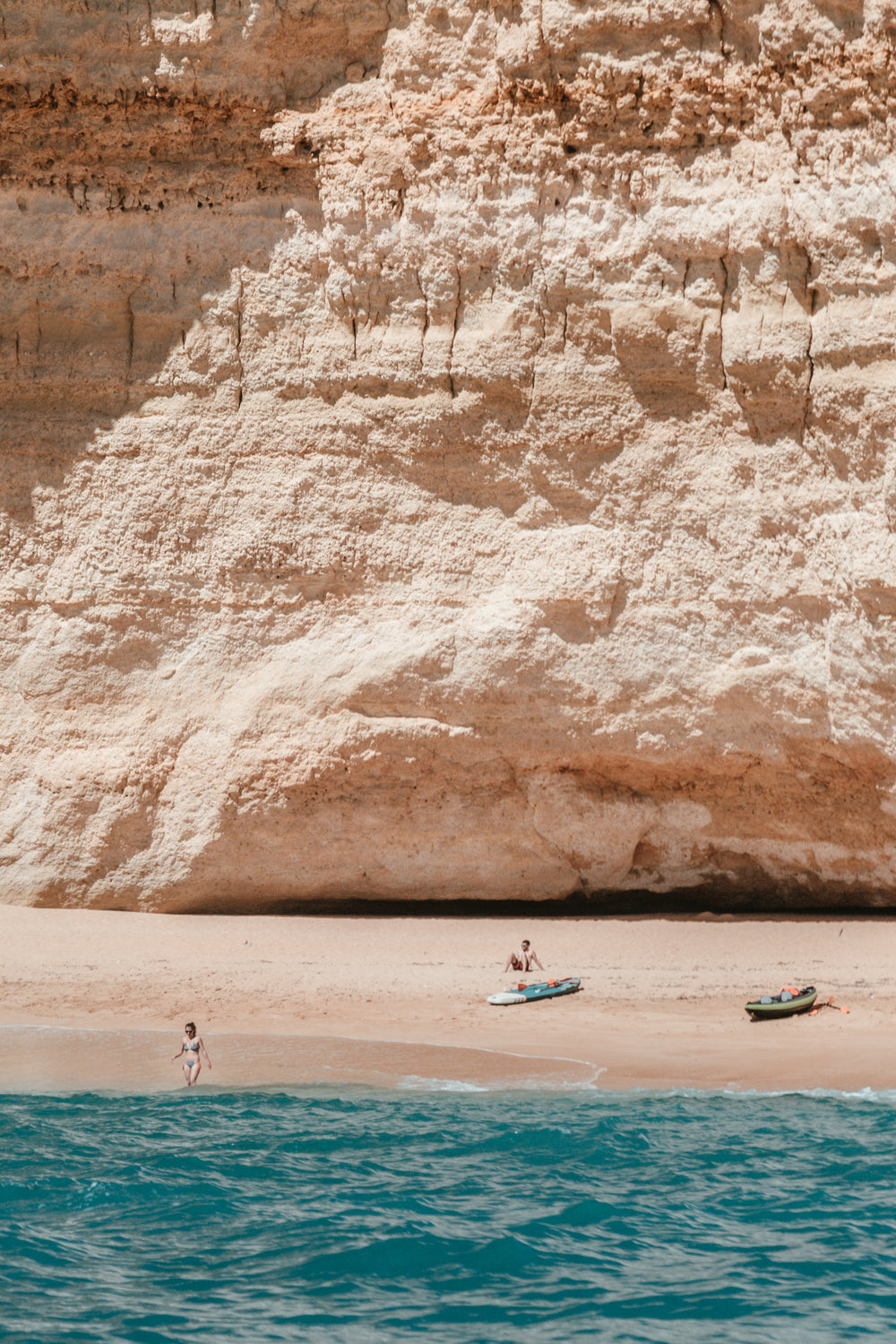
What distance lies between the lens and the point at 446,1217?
681 cm

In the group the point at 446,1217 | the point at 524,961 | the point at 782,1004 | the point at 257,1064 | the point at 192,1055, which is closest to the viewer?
the point at 446,1217

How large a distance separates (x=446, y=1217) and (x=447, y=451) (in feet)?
24.9

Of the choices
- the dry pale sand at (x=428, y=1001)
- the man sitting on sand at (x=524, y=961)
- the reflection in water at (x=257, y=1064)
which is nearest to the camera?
the reflection in water at (x=257, y=1064)

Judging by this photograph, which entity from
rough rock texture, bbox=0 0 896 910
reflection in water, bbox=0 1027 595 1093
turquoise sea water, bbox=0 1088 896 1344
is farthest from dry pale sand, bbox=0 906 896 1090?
rough rock texture, bbox=0 0 896 910

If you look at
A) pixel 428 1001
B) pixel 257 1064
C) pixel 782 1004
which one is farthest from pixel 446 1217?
pixel 782 1004

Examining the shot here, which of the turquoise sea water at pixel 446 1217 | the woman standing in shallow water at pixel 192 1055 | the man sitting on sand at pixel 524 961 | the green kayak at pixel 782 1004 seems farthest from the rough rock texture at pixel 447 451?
the turquoise sea water at pixel 446 1217

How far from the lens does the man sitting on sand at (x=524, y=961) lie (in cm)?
1099

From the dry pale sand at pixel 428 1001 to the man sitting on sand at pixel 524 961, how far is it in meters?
0.14

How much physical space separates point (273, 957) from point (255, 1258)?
5.04m

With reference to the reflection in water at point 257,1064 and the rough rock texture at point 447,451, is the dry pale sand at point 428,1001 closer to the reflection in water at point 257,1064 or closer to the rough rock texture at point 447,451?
the reflection in water at point 257,1064

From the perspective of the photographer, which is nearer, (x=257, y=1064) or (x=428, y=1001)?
(x=257, y=1064)

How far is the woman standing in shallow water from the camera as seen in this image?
28.6 feet

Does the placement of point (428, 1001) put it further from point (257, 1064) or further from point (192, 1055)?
point (192, 1055)

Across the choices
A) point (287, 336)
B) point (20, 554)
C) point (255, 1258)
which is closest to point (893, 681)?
point (287, 336)
